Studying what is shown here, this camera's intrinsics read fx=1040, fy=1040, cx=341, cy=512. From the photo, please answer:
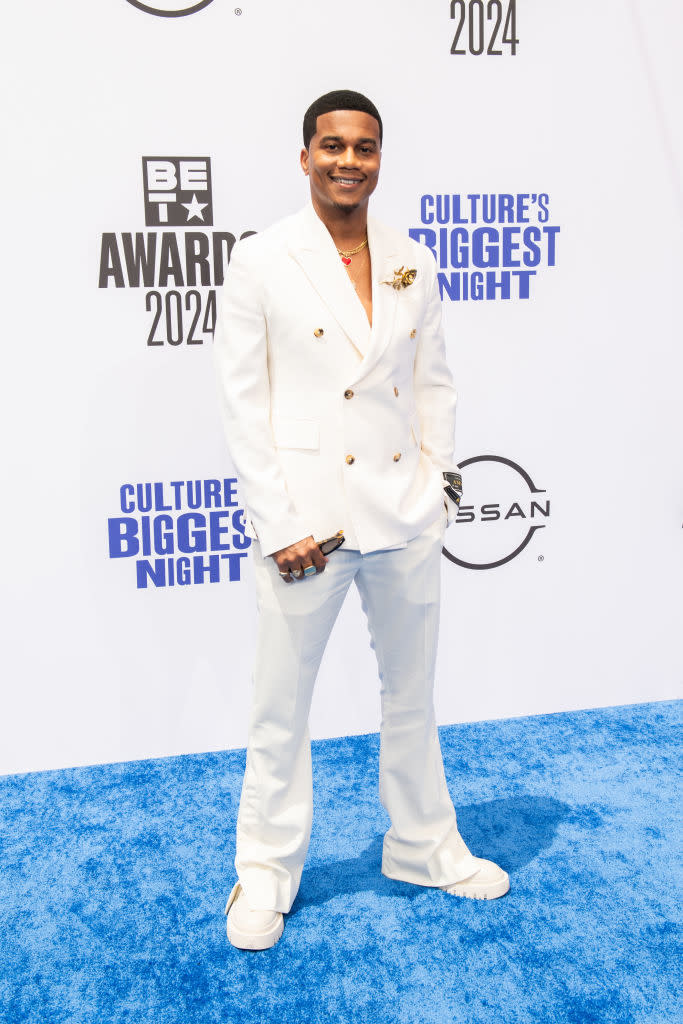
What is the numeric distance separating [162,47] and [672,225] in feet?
5.41

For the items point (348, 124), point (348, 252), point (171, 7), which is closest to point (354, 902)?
point (348, 252)

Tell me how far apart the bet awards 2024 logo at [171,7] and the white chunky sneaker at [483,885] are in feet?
7.77

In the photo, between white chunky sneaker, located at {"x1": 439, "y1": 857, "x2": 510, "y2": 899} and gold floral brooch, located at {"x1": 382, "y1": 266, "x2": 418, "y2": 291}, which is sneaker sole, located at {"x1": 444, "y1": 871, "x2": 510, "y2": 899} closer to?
white chunky sneaker, located at {"x1": 439, "y1": 857, "x2": 510, "y2": 899}

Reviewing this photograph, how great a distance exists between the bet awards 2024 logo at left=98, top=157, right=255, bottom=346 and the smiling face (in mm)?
889

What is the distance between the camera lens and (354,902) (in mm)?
2480

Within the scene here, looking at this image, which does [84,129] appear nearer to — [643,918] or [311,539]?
[311,539]

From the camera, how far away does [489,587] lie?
3.41 m

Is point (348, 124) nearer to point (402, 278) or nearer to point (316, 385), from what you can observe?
point (402, 278)

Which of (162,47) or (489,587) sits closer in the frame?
(162,47)

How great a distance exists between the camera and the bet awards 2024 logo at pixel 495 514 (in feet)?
10.9

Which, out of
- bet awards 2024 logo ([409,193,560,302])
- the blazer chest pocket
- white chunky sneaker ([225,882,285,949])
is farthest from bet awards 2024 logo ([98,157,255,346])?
white chunky sneaker ([225,882,285,949])

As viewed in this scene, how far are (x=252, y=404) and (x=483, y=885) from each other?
1.28 meters

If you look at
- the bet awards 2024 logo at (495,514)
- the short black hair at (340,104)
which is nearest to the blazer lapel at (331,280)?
the short black hair at (340,104)

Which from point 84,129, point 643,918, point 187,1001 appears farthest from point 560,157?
point 187,1001
